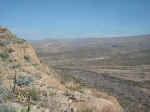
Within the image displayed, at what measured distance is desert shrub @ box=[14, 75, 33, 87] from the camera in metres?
7.81

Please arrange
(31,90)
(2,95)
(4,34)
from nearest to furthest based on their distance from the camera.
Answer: (2,95)
(31,90)
(4,34)

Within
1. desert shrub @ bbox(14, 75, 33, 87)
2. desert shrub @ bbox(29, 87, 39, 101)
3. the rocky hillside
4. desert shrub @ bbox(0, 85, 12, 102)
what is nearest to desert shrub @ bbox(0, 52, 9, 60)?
the rocky hillside

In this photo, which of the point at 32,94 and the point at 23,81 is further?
the point at 23,81

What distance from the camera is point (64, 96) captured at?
7.38 metres

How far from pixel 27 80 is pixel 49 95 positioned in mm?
1659

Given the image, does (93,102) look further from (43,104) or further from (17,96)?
(17,96)

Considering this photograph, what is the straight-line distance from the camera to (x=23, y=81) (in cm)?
795

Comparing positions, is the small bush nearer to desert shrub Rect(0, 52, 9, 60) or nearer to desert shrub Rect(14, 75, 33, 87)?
desert shrub Rect(14, 75, 33, 87)

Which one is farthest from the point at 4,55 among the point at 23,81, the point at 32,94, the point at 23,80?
the point at 32,94

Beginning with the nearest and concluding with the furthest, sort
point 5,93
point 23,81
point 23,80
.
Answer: point 5,93
point 23,81
point 23,80

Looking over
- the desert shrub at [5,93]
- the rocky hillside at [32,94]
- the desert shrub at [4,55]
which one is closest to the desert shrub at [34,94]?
the rocky hillside at [32,94]

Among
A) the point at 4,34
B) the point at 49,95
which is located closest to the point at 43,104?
the point at 49,95

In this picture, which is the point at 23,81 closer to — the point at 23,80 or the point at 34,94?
the point at 23,80

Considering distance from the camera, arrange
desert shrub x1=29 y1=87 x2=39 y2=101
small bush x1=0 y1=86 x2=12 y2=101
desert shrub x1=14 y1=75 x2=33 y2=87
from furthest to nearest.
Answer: desert shrub x1=14 y1=75 x2=33 y2=87 → desert shrub x1=29 y1=87 x2=39 y2=101 → small bush x1=0 y1=86 x2=12 y2=101
